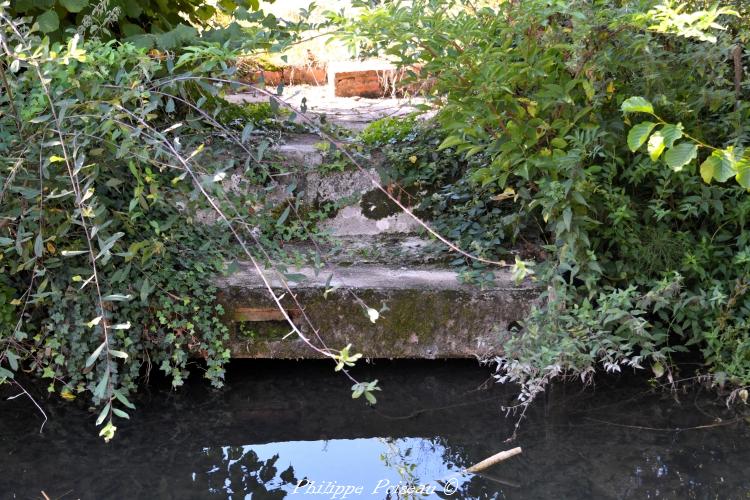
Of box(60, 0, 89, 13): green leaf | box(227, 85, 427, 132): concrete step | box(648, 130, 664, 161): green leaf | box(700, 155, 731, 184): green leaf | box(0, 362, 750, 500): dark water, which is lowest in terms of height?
box(0, 362, 750, 500): dark water

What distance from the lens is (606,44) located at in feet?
11.1

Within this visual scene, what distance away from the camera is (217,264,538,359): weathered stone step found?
12.0 ft

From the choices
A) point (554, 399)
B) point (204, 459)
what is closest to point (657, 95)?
point (554, 399)

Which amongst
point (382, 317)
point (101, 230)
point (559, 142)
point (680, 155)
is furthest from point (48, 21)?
point (680, 155)

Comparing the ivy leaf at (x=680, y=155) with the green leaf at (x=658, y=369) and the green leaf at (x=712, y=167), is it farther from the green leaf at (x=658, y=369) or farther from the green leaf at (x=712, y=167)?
the green leaf at (x=658, y=369)

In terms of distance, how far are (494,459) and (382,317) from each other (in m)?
0.93

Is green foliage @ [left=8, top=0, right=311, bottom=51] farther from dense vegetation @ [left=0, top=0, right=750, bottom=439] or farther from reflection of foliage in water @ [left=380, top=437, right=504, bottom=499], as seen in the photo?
reflection of foliage in water @ [left=380, top=437, right=504, bottom=499]

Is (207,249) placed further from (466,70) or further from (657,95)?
(657,95)

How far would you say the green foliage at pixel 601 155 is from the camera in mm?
3359

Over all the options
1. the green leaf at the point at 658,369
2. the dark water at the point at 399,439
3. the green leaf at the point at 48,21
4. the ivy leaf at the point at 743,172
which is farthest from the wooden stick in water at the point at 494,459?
the green leaf at the point at 48,21

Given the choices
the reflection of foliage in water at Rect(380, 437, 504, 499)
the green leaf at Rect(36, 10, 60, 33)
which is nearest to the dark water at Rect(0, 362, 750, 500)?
the reflection of foliage in water at Rect(380, 437, 504, 499)

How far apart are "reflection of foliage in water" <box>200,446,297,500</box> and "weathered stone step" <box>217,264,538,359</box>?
66 centimetres

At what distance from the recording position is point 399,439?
3248 millimetres

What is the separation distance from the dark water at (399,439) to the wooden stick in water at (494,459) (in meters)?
0.03
